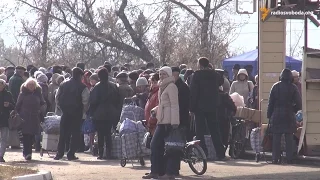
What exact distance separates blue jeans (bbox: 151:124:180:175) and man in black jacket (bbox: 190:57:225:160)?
3.10 meters

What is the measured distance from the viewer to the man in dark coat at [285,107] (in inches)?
671

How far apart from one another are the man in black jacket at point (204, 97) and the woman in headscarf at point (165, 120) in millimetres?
3138

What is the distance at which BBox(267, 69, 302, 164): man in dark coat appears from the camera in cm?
1703

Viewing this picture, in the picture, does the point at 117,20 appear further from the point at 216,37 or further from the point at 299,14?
the point at 299,14

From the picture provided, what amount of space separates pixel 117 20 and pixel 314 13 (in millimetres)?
29010

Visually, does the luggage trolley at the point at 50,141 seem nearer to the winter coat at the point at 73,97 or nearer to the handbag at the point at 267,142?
the winter coat at the point at 73,97

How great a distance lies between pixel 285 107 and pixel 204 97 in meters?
1.58

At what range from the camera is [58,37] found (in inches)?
1629

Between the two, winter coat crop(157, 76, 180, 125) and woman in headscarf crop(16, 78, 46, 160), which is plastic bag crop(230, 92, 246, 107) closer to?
woman in headscarf crop(16, 78, 46, 160)

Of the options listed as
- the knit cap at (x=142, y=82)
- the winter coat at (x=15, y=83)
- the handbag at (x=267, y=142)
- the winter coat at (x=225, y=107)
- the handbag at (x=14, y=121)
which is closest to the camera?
the handbag at (x=14, y=121)

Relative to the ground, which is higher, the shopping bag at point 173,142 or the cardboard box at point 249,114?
the cardboard box at point 249,114

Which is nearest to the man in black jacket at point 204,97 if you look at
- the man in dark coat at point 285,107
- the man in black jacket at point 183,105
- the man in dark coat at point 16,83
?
the man in dark coat at point 285,107

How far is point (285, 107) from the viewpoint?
17125mm

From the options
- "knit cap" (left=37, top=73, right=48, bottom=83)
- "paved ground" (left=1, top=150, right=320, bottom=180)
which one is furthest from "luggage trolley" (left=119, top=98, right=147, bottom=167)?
"knit cap" (left=37, top=73, right=48, bottom=83)
